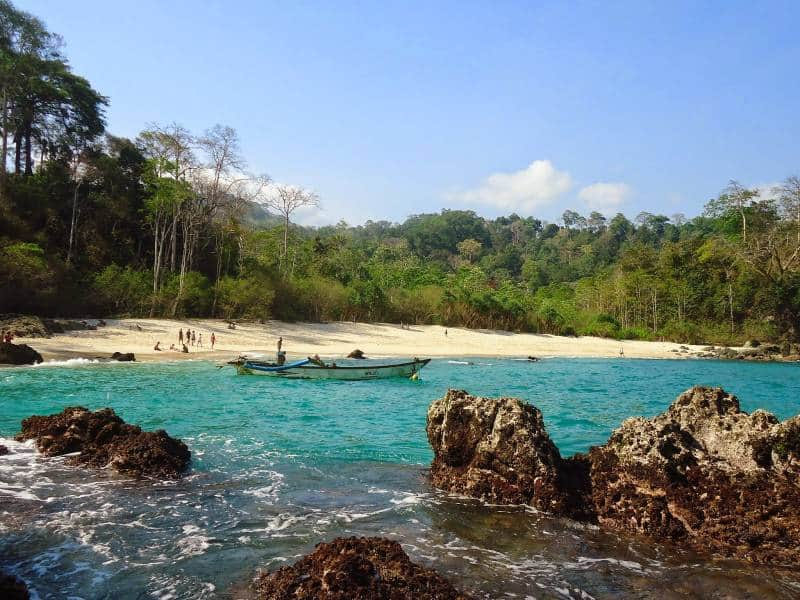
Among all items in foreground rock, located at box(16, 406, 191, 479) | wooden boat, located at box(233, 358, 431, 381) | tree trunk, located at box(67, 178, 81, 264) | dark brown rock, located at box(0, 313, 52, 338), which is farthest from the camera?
tree trunk, located at box(67, 178, 81, 264)

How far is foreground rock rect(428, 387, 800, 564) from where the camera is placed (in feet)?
21.2

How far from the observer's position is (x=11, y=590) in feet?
15.5

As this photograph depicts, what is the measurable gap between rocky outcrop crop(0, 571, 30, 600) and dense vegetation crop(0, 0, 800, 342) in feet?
104

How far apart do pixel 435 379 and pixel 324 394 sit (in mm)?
7315

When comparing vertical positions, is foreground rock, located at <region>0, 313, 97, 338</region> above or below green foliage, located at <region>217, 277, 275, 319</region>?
below

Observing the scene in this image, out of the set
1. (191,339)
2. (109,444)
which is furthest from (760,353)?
(109,444)

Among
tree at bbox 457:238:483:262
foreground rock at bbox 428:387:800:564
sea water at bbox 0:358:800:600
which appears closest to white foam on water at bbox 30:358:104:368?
sea water at bbox 0:358:800:600

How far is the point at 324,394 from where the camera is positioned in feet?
66.7

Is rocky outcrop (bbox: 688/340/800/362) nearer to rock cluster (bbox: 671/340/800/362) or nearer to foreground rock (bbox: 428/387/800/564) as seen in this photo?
rock cluster (bbox: 671/340/800/362)

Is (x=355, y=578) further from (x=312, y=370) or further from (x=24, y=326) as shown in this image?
(x=24, y=326)

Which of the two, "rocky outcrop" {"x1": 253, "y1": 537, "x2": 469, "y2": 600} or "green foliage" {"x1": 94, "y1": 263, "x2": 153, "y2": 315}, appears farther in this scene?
"green foliage" {"x1": 94, "y1": 263, "x2": 153, "y2": 315}

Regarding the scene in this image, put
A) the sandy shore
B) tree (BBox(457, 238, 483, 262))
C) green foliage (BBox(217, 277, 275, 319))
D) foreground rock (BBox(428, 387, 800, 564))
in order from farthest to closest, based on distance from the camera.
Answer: tree (BBox(457, 238, 483, 262)) → green foliage (BBox(217, 277, 275, 319)) → the sandy shore → foreground rock (BBox(428, 387, 800, 564))

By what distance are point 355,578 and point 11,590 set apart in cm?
283

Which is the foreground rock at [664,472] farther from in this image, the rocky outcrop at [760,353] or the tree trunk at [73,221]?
the rocky outcrop at [760,353]
